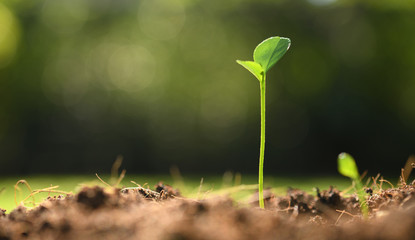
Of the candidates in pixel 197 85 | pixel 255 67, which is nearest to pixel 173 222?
pixel 255 67

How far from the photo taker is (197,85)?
6.70 meters

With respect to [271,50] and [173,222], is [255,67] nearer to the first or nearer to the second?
[271,50]

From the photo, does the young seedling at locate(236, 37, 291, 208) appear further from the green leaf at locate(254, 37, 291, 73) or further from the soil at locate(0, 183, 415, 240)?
the soil at locate(0, 183, 415, 240)

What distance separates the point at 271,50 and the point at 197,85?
571 cm

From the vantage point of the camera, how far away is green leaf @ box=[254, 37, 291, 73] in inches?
39.0

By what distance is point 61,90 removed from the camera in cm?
665

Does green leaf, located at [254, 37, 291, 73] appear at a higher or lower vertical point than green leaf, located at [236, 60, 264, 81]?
higher

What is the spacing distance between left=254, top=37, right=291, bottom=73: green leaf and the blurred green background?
5.39m

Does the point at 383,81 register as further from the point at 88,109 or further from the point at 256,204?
the point at 256,204

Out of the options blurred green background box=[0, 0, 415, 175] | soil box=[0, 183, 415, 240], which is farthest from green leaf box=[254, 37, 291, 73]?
blurred green background box=[0, 0, 415, 175]

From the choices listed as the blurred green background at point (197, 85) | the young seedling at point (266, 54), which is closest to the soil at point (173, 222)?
the young seedling at point (266, 54)

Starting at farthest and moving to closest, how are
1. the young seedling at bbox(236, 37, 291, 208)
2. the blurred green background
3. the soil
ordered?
the blurred green background → the young seedling at bbox(236, 37, 291, 208) → the soil

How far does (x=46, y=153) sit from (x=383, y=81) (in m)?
5.03

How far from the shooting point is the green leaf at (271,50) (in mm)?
991
